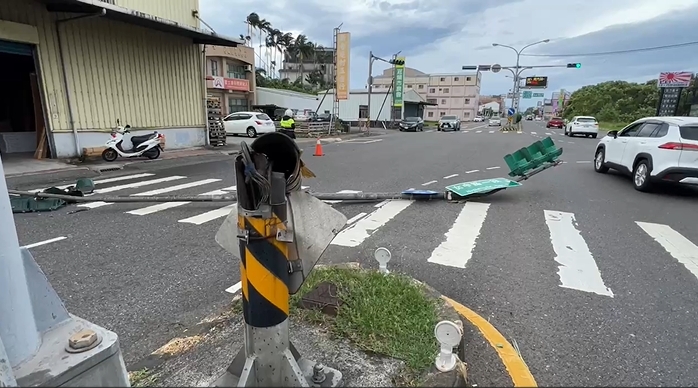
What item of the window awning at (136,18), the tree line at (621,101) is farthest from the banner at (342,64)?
the tree line at (621,101)

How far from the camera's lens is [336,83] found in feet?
89.1

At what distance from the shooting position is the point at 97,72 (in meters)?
12.0

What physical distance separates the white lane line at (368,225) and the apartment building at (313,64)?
66.9m

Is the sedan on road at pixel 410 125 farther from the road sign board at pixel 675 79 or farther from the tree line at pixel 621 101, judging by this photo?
the tree line at pixel 621 101

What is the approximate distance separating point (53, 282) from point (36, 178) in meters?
6.97

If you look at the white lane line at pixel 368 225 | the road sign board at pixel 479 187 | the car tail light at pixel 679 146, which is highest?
the car tail light at pixel 679 146

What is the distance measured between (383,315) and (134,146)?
11.9 metres

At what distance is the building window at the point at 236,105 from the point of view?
37.8 m

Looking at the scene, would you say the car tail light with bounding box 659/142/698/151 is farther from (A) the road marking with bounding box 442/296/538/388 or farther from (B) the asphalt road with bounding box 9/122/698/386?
(A) the road marking with bounding box 442/296/538/388

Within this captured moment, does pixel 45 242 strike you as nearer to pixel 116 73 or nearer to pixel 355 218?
pixel 355 218

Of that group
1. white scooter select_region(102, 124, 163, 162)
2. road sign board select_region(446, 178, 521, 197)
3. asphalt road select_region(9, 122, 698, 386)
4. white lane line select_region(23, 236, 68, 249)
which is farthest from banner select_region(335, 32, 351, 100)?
white lane line select_region(23, 236, 68, 249)

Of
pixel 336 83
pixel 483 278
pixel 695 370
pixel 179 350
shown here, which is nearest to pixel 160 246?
pixel 179 350

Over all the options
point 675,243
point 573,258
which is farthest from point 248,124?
point 675,243

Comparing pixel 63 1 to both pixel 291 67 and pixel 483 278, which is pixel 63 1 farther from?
pixel 291 67
